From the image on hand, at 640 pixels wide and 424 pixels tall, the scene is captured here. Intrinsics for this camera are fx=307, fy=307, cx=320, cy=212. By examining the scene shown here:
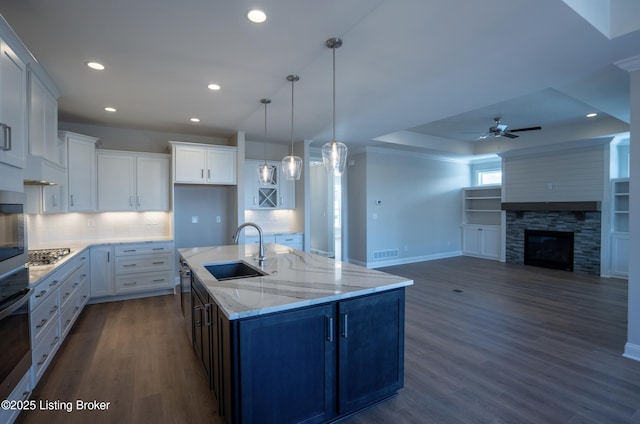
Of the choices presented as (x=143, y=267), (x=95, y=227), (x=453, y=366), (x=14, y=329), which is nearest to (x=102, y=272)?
(x=143, y=267)

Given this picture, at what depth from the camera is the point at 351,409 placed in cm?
194

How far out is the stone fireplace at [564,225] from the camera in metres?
5.94

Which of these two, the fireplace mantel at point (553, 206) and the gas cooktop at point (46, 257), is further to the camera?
the fireplace mantel at point (553, 206)

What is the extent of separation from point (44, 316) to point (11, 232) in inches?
36.1

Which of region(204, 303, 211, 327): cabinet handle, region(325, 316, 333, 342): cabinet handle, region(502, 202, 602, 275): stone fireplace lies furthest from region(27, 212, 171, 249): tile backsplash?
region(502, 202, 602, 275): stone fireplace

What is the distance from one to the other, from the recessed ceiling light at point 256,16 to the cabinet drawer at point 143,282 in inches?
153

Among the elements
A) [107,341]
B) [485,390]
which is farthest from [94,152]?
[485,390]

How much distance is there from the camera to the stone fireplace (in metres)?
5.94

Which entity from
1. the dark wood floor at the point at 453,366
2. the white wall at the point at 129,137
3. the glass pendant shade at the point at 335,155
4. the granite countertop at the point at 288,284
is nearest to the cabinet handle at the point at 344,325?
the granite countertop at the point at 288,284

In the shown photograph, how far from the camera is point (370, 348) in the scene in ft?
6.53

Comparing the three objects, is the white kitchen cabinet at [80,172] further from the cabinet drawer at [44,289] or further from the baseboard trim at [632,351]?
the baseboard trim at [632,351]

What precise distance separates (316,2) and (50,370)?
353 cm

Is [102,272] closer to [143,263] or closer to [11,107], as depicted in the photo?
[143,263]

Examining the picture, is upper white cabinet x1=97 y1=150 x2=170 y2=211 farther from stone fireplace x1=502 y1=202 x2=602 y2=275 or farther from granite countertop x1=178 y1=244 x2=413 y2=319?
stone fireplace x1=502 y1=202 x2=602 y2=275
